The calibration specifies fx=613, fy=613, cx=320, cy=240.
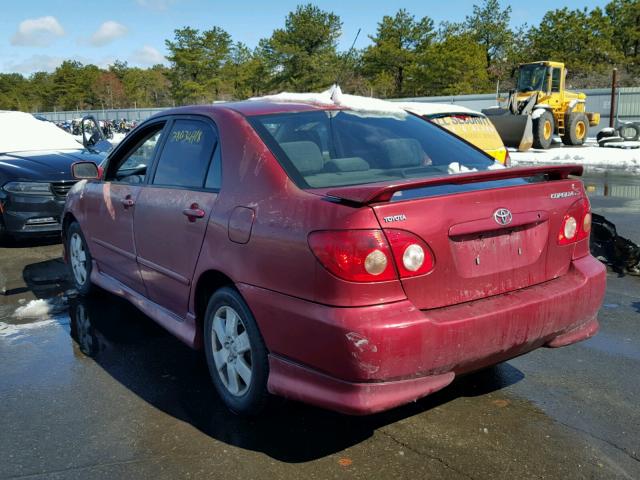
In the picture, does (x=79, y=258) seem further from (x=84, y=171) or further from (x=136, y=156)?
(x=136, y=156)

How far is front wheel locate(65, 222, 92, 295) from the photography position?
17.5ft

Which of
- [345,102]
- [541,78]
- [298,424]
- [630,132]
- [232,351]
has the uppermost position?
[541,78]

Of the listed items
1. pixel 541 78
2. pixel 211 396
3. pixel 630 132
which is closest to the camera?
pixel 211 396

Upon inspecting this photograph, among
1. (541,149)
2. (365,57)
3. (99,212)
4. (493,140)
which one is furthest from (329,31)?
(99,212)

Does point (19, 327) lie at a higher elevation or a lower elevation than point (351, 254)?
lower

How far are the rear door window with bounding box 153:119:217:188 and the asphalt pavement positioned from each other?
121cm

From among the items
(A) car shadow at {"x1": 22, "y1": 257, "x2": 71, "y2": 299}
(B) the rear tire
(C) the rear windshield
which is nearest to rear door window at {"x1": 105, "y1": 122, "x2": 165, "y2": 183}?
(C) the rear windshield

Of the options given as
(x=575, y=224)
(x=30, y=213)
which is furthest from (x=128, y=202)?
(x=30, y=213)

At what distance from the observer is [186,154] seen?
376cm

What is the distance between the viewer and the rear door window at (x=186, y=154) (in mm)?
3541

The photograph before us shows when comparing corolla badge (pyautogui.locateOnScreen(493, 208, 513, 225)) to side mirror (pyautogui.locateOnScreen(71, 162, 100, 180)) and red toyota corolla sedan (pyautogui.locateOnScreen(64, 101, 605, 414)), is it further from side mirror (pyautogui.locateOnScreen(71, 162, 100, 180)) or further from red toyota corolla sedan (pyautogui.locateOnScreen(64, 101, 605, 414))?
side mirror (pyautogui.locateOnScreen(71, 162, 100, 180))

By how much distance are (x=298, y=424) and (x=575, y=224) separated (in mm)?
1754

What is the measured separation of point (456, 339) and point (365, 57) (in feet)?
212

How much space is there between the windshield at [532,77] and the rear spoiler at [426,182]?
71.6 ft
